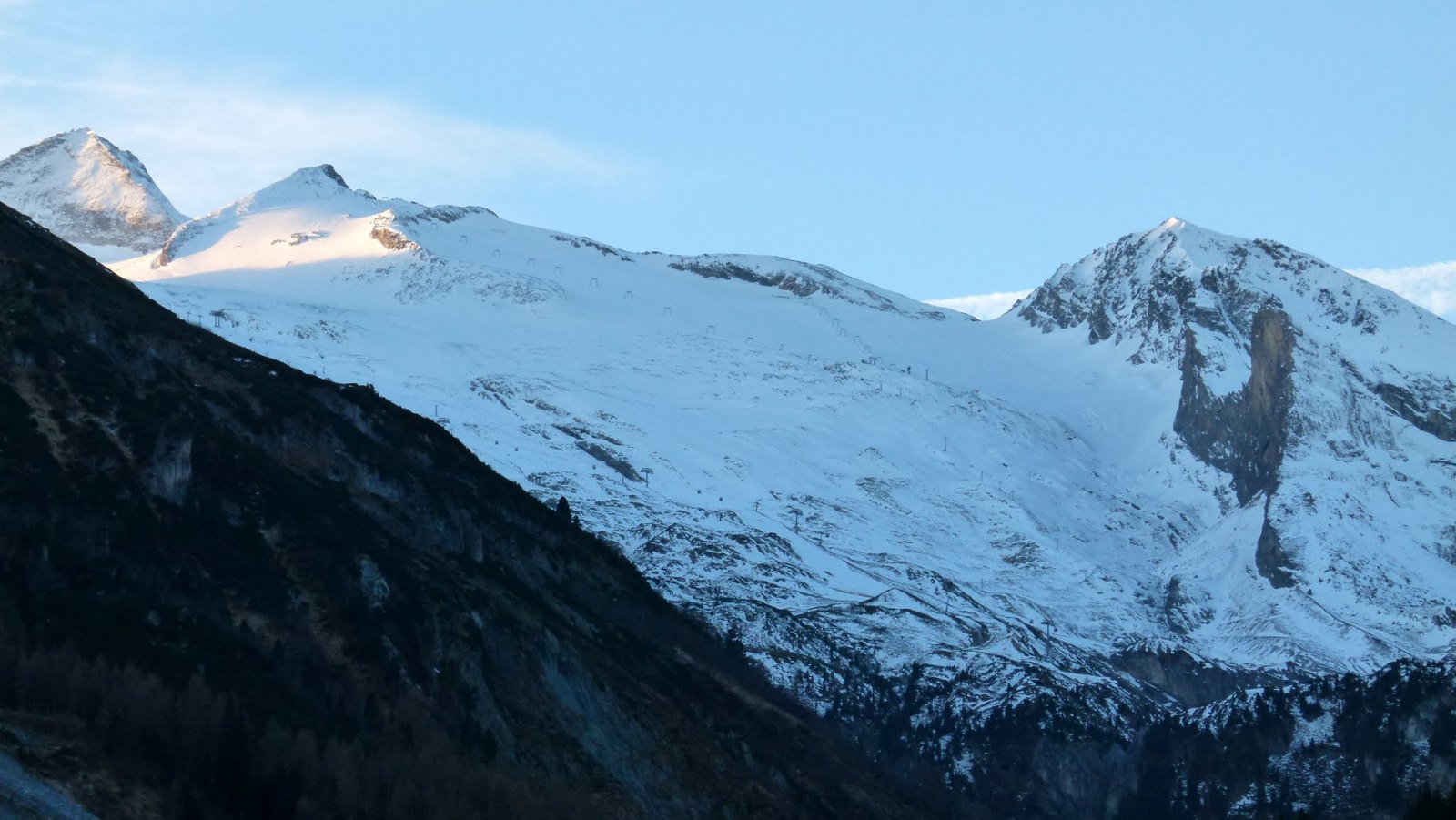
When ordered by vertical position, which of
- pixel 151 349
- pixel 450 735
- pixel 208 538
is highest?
pixel 151 349

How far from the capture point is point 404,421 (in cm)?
13888

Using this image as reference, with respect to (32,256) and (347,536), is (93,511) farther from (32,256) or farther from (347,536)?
(32,256)

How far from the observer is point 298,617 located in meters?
94.9

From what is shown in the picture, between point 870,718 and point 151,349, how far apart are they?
90366 millimetres

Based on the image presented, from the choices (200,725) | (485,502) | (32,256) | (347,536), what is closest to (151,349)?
(32,256)

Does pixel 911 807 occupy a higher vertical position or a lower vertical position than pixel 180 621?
lower

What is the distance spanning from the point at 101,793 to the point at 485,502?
68.0 m

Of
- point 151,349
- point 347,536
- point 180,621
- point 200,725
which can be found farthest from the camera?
point 151,349

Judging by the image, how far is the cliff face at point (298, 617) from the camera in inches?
3034

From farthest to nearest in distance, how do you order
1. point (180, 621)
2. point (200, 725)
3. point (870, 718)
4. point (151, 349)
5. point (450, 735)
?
point (870, 718) < point (151, 349) < point (450, 735) < point (180, 621) < point (200, 725)

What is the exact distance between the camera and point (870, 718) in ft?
608

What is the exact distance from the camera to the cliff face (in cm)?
7706

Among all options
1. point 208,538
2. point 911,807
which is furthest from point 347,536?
point 911,807

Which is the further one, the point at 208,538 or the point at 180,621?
the point at 208,538
